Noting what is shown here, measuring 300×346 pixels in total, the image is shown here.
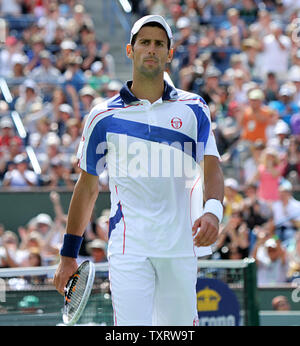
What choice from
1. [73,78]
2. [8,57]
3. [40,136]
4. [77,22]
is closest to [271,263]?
[40,136]

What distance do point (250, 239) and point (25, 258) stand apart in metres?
2.76

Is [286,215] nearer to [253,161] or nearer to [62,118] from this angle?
[253,161]

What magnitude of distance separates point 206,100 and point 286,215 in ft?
9.28

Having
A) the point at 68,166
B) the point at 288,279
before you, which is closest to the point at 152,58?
the point at 288,279

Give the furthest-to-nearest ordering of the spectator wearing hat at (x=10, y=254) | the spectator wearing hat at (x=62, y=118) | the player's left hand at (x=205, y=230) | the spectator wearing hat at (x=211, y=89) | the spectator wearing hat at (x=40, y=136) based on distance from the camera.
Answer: the spectator wearing hat at (x=211, y=89) → the spectator wearing hat at (x=62, y=118) → the spectator wearing hat at (x=40, y=136) → the spectator wearing hat at (x=10, y=254) → the player's left hand at (x=205, y=230)

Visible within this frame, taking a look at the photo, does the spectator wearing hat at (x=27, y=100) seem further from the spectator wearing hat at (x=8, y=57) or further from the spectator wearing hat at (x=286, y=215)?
the spectator wearing hat at (x=286, y=215)

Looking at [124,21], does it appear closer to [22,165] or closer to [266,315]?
[22,165]

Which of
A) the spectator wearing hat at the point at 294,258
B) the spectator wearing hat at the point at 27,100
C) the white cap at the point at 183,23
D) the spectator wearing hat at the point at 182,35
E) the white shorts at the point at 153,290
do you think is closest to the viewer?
the white shorts at the point at 153,290

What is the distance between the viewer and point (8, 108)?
14523 millimetres

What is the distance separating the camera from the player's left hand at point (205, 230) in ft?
14.9

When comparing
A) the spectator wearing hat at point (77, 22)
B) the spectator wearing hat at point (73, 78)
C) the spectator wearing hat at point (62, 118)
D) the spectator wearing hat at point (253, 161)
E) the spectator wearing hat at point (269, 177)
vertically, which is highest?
the spectator wearing hat at point (77, 22)

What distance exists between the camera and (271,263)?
1080cm

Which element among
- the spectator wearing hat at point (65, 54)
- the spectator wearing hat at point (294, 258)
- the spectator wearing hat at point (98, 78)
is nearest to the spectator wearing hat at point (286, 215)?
the spectator wearing hat at point (294, 258)

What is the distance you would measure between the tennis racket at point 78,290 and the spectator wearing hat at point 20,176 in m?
7.88
